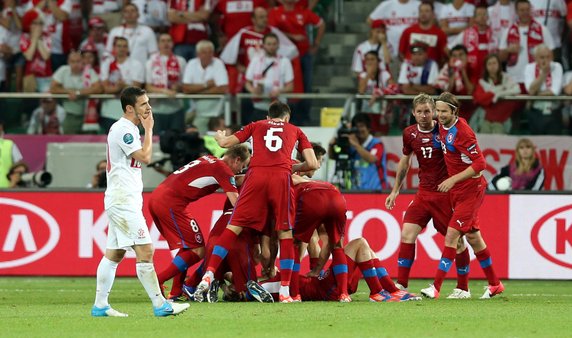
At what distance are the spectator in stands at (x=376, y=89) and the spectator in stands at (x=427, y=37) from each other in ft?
1.57

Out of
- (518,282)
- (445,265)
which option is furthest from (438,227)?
(518,282)

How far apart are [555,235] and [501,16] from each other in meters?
4.28

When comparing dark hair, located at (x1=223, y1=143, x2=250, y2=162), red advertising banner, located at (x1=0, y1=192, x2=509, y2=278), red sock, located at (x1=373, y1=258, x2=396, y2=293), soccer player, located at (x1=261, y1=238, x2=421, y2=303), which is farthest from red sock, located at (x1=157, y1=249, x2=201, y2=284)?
red advertising banner, located at (x1=0, y1=192, x2=509, y2=278)

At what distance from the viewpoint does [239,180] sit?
41.7 feet

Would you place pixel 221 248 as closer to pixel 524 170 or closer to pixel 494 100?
pixel 524 170

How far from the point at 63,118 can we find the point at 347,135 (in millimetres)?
4076

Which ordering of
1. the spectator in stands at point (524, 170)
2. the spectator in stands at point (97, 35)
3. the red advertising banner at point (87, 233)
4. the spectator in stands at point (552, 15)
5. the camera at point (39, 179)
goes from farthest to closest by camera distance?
the spectator in stands at point (97, 35) → the spectator in stands at point (552, 15) → the camera at point (39, 179) → the spectator in stands at point (524, 170) → the red advertising banner at point (87, 233)

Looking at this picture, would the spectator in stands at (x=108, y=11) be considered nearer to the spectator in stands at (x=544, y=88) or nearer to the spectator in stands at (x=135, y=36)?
the spectator in stands at (x=135, y=36)

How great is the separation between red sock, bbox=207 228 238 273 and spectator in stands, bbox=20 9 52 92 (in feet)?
26.5

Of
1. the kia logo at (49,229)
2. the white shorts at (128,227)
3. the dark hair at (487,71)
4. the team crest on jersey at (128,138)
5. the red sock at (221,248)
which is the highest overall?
the dark hair at (487,71)

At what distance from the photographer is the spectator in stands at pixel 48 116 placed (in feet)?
55.8

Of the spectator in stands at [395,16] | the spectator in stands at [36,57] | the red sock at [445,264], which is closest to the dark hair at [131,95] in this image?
the red sock at [445,264]

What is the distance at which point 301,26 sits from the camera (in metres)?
18.8

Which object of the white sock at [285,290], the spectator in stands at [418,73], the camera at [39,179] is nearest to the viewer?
the white sock at [285,290]
